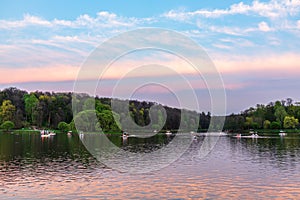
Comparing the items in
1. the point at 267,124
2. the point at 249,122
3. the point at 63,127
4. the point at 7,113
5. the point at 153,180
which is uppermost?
the point at 7,113

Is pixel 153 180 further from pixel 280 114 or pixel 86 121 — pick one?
pixel 280 114

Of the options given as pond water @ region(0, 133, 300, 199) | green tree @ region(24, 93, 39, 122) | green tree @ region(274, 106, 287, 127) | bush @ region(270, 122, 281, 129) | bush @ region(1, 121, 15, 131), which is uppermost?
green tree @ region(24, 93, 39, 122)

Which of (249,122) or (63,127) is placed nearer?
(63,127)

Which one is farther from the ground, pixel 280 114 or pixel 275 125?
pixel 280 114

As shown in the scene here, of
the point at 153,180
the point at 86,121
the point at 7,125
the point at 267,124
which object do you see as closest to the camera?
the point at 153,180

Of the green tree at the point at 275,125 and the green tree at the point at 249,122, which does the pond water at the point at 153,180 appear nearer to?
the green tree at the point at 275,125

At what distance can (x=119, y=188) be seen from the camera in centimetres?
3612

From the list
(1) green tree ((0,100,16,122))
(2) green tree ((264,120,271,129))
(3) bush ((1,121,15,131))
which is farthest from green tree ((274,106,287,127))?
(1) green tree ((0,100,16,122))

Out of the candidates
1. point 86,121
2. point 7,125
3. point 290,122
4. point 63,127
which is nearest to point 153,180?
point 86,121

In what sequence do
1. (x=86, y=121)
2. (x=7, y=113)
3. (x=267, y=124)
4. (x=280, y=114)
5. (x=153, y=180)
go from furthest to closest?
1. (x=280, y=114)
2. (x=267, y=124)
3. (x=7, y=113)
4. (x=86, y=121)
5. (x=153, y=180)

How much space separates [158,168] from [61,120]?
137402 millimetres

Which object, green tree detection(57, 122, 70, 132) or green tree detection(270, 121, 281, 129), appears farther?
green tree detection(270, 121, 281, 129)

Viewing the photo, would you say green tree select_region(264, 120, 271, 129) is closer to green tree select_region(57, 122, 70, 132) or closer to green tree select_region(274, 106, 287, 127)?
green tree select_region(274, 106, 287, 127)

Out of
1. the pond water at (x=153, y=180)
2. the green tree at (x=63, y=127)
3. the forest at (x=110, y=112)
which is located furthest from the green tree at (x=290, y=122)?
the pond water at (x=153, y=180)
